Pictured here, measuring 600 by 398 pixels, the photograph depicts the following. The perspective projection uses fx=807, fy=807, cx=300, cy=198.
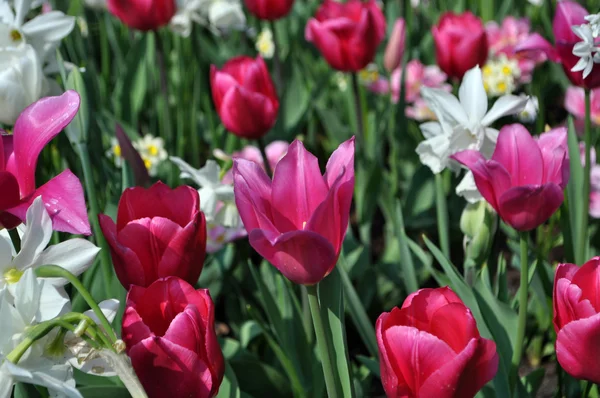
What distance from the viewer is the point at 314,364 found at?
126 centimetres

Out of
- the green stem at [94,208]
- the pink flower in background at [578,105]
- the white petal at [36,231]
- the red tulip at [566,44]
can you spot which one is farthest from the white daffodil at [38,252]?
the pink flower in background at [578,105]

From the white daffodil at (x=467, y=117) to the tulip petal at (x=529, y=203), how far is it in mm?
247

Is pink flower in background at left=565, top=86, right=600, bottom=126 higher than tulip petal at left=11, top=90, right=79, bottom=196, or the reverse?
tulip petal at left=11, top=90, right=79, bottom=196

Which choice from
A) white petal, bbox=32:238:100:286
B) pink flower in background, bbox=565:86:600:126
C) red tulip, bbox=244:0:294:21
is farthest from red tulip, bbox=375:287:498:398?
Answer: pink flower in background, bbox=565:86:600:126

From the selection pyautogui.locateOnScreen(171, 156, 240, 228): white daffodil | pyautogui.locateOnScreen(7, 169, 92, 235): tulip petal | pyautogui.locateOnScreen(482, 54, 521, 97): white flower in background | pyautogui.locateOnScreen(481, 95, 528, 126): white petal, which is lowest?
pyautogui.locateOnScreen(482, 54, 521, 97): white flower in background

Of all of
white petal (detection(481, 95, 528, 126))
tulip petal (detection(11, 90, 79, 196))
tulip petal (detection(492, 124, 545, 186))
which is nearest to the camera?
tulip petal (detection(11, 90, 79, 196))

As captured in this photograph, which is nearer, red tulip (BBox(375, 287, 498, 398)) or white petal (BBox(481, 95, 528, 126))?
red tulip (BBox(375, 287, 498, 398))

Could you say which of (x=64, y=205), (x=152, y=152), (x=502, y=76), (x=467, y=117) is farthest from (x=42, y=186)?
(x=502, y=76)

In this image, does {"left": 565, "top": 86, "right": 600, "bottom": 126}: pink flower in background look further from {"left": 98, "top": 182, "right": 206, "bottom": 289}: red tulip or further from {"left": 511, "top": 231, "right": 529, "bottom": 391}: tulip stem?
{"left": 98, "top": 182, "right": 206, "bottom": 289}: red tulip

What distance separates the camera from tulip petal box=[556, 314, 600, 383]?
78 cm

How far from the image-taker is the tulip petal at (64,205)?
79cm

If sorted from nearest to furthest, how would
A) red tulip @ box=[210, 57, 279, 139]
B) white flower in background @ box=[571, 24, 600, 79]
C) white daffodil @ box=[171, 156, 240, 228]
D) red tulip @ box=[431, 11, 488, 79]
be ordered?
white flower in background @ box=[571, 24, 600, 79] < white daffodil @ box=[171, 156, 240, 228] < red tulip @ box=[210, 57, 279, 139] < red tulip @ box=[431, 11, 488, 79]

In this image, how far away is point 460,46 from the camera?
1.81 m

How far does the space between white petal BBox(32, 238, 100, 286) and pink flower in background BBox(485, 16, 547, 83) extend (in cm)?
184
